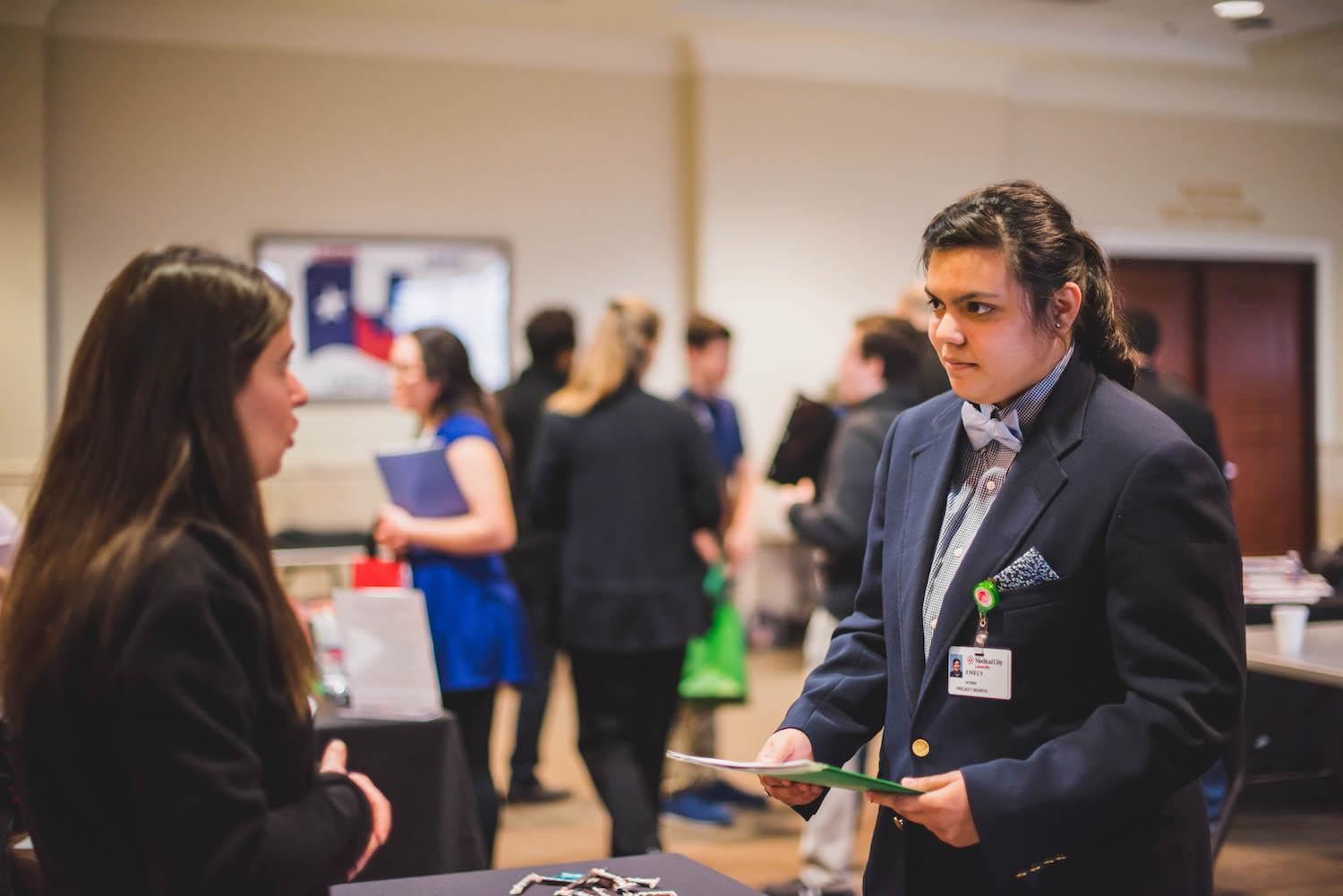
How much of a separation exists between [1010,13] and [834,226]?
1.47 meters

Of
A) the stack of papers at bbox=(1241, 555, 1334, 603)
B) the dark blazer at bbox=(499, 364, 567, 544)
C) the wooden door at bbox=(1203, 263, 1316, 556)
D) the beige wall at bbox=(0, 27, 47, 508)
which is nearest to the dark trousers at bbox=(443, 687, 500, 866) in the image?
the dark blazer at bbox=(499, 364, 567, 544)

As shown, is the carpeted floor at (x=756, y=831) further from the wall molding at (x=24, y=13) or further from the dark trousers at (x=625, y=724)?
the wall molding at (x=24, y=13)

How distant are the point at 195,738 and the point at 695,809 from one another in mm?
3389

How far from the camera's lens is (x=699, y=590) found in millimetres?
3533

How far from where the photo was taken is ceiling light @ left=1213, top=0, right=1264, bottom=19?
5.79 m

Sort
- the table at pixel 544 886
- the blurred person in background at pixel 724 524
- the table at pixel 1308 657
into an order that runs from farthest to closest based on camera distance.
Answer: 1. the blurred person in background at pixel 724 524
2. the table at pixel 1308 657
3. the table at pixel 544 886

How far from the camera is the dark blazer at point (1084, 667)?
1.33 meters

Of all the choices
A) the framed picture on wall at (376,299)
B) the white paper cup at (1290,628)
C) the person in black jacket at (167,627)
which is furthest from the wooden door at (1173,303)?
the person in black jacket at (167,627)

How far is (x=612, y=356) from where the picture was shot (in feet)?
11.4

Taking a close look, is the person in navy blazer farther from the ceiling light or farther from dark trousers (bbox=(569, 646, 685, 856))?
the ceiling light

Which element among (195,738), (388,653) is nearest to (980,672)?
(195,738)

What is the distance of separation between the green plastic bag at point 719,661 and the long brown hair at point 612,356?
0.94 meters

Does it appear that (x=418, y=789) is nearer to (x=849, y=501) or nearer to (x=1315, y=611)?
(x=849, y=501)

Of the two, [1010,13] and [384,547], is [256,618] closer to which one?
[384,547]
